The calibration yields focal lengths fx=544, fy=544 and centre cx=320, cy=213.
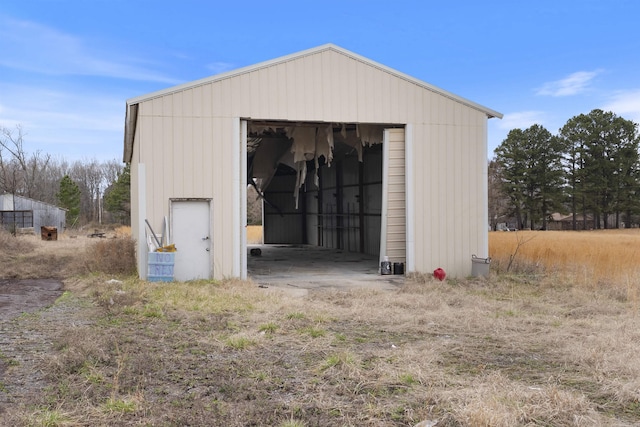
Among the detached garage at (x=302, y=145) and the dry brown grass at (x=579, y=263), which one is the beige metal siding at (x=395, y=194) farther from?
the dry brown grass at (x=579, y=263)

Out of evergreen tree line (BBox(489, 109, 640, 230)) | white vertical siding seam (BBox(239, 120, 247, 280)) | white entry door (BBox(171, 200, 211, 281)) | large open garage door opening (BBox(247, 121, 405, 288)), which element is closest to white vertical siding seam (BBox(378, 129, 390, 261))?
large open garage door opening (BBox(247, 121, 405, 288))

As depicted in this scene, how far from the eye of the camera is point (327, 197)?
22.9 m

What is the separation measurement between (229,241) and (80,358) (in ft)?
20.2

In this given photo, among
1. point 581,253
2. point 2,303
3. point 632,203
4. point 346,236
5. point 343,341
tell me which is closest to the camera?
point 343,341

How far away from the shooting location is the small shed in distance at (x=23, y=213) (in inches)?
1210

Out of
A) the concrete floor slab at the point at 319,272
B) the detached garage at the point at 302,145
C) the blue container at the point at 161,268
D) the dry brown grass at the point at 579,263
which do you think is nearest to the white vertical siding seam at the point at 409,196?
the detached garage at the point at 302,145

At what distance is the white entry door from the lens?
11.1 meters

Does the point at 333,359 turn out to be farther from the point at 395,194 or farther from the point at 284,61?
the point at 284,61

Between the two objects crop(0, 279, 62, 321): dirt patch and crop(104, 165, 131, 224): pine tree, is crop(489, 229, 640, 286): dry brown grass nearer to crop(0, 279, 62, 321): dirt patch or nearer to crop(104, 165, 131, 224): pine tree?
crop(0, 279, 62, 321): dirt patch

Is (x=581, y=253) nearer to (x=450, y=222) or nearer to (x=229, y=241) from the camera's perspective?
(x=450, y=222)

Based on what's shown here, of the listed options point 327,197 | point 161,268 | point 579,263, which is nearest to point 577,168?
point 327,197

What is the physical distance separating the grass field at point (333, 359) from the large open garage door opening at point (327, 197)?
3.33 meters

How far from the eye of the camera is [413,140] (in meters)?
12.0

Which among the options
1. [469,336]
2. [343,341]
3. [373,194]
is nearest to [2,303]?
[343,341]
